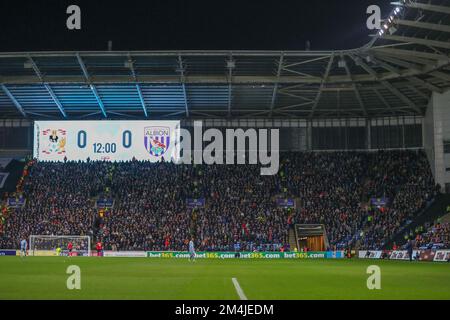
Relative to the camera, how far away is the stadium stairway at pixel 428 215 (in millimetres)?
60900

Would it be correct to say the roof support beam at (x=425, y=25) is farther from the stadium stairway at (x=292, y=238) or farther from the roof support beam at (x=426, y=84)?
the stadium stairway at (x=292, y=238)

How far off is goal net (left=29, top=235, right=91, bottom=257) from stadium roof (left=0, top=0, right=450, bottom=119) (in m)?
15.8

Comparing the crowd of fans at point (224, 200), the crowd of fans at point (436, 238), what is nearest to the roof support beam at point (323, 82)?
the crowd of fans at point (224, 200)

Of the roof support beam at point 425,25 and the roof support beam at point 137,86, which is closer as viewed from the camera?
the roof support beam at point 425,25

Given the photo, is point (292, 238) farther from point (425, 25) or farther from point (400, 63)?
point (425, 25)

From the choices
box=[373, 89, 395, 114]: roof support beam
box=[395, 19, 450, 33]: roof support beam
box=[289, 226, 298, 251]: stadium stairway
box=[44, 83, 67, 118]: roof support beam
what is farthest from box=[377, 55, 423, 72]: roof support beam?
box=[44, 83, 67, 118]: roof support beam

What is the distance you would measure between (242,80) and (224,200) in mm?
14388

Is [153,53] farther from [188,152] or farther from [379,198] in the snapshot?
[379,198]

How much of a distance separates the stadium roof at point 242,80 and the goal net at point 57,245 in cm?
1584

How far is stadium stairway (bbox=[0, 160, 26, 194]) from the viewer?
7556 cm

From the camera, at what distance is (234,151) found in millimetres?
79000

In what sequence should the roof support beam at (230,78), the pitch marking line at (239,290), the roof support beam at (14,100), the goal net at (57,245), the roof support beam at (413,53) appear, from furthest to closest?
the roof support beam at (14,100)
the goal net at (57,245)
the roof support beam at (230,78)
the roof support beam at (413,53)
the pitch marking line at (239,290)

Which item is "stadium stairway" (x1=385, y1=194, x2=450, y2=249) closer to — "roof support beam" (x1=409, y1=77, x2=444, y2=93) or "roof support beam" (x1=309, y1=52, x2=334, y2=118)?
"roof support beam" (x1=409, y1=77, x2=444, y2=93)

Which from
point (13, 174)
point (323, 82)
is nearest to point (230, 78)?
point (323, 82)
